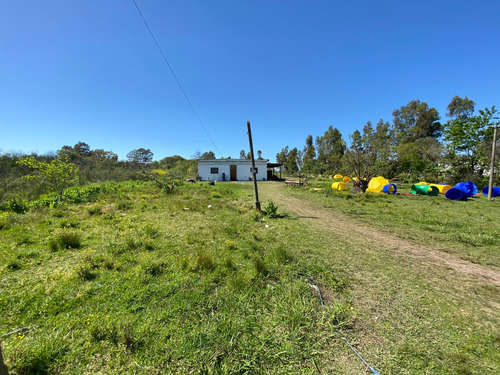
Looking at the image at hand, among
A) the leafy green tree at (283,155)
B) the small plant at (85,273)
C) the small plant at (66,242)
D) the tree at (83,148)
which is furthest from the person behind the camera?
the leafy green tree at (283,155)

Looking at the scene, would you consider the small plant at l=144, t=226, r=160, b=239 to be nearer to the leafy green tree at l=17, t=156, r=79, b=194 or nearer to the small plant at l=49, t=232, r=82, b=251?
the small plant at l=49, t=232, r=82, b=251

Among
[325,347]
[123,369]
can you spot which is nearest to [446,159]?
[325,347]

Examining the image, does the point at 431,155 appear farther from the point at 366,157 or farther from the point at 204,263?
the point at 204,263

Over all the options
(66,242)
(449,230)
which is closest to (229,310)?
(66,242)

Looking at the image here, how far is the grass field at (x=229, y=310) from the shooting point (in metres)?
1.85

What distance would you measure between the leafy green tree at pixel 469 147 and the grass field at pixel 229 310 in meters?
21.4

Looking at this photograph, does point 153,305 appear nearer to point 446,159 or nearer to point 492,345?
point 492,345

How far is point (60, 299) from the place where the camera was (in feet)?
8.64

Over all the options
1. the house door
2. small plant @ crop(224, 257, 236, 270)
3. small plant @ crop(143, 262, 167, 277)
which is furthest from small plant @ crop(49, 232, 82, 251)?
the house door

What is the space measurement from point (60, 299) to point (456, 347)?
15.8 feet

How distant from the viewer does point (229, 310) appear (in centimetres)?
252

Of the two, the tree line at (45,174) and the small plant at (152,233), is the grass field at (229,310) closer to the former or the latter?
the small plant at (152,233)

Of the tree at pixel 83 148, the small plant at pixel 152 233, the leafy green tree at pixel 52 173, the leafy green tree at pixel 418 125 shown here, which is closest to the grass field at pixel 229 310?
the small plant at pixel 152 233

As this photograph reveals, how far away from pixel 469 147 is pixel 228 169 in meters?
27.4
